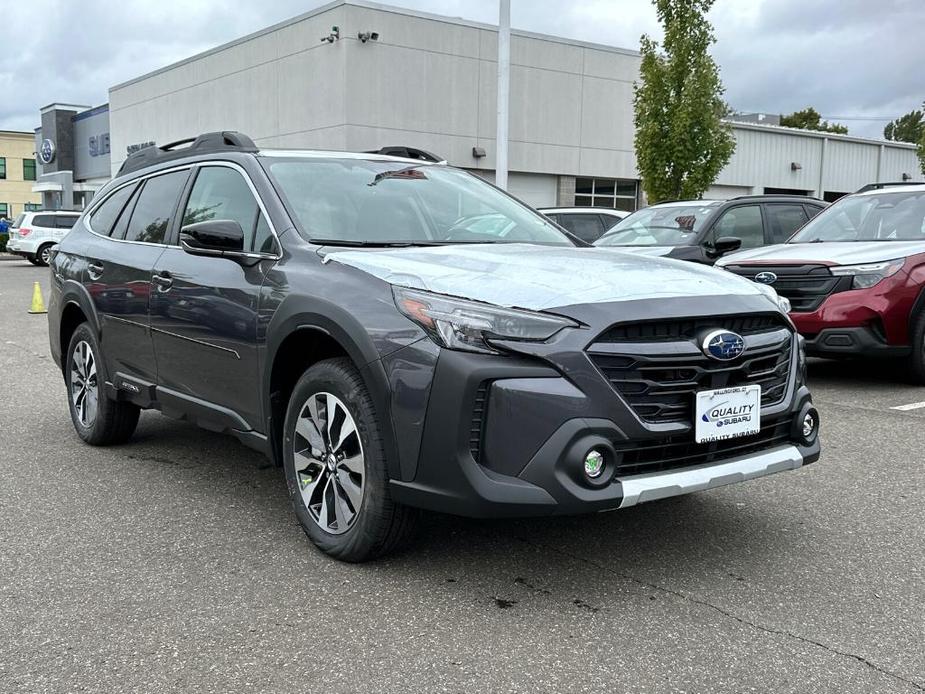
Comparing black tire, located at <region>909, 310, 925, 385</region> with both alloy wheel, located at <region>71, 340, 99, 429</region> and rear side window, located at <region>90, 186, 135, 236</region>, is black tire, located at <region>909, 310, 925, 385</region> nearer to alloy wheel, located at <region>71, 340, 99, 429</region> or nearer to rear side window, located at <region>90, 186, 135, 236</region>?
rear side window, located at <region>90, 186, 135, 236</region>

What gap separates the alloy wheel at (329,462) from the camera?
358 centimetres

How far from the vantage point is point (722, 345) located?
340 cm

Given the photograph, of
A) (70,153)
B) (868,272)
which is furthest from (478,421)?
(70,153)

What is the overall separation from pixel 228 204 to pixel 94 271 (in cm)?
144

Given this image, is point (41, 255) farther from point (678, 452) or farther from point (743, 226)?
point (678, 452)

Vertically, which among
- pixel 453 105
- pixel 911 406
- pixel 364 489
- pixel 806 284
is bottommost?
pixel 911 406

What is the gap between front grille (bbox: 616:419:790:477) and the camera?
3.28 meters

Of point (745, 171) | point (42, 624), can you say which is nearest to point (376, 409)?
point (42, 624)

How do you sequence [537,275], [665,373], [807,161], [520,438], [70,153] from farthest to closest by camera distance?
[70,153], [807,161], [537,275], [665,373], [520,438]

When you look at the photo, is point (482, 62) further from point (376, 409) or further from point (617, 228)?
point (376, 409)

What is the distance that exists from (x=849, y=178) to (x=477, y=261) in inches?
1372

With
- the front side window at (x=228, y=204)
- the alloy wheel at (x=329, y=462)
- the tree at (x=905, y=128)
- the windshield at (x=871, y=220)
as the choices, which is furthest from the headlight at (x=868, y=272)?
the tree at (x=905, y=128)

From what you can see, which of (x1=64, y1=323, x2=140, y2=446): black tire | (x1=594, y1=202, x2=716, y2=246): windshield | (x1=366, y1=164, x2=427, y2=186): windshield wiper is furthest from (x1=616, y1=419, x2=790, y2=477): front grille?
(x1=594, y1=202, x2=716, y2=246): windshield

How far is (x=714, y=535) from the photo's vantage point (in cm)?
404
